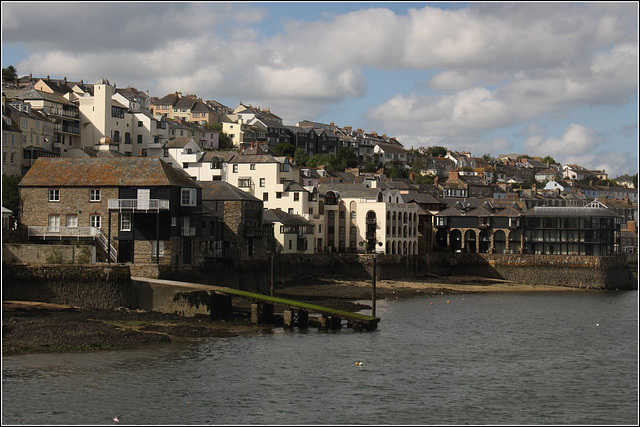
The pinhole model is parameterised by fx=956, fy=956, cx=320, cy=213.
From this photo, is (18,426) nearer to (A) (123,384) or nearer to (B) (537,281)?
(A) (123,384)

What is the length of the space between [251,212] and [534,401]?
4820 centimetres

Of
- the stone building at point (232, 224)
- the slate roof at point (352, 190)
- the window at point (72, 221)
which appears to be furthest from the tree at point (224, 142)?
the window at point (72, 221)

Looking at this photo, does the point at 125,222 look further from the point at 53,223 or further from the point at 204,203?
the point at 204,203

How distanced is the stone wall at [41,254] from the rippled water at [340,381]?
14.2 metres

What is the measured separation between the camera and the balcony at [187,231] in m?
69.2

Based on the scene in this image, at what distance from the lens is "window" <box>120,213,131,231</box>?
221 ft

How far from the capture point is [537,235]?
12031 centimetres

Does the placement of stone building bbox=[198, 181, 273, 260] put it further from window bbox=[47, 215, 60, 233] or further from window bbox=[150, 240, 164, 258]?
window bbox=[47, 215, 60, 233]

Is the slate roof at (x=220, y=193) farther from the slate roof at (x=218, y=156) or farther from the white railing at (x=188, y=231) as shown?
the slate roof at (x=218, y=156)

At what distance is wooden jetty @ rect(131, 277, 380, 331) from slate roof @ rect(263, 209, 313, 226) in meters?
35.7

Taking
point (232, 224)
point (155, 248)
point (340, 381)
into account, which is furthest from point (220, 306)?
point (232, 224)

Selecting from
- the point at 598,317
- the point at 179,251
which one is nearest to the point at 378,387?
the point at 179,251

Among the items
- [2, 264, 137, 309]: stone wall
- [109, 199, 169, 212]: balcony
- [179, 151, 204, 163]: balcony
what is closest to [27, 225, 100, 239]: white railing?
[109, 199, 169, 212]: balcony

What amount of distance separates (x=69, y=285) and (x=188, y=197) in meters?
13.7
